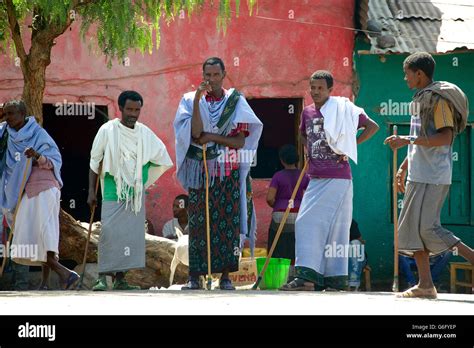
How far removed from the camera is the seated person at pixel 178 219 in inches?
579

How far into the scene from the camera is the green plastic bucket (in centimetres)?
1209

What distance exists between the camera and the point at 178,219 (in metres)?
14.8

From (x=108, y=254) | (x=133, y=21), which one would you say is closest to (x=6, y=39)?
(x=133, y=21)

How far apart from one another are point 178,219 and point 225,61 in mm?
2267

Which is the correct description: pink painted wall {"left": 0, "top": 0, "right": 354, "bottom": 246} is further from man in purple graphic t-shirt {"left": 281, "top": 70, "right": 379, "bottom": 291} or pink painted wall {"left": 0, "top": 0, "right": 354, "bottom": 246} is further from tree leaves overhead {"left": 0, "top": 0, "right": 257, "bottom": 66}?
man in purple graphic t-shirt {"left": 281, "top": 70, "right": 379, "bottom": 291}

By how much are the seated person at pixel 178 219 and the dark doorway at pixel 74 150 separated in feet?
5.95

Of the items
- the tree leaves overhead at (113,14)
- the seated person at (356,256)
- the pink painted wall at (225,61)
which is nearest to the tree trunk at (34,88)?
the tree leaves overhead at (113,14)

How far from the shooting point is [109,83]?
15.4 meters

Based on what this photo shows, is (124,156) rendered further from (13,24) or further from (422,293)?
(422,293)

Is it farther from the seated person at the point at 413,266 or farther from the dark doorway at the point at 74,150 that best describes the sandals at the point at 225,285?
the dark doorway at the point at 74,150

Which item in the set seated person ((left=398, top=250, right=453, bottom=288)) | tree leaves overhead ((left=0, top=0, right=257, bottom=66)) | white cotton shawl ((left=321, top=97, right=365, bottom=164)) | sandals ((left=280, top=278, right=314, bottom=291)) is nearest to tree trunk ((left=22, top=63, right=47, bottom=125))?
tree leaves overhead ((left=0, top=0, right=257, bottom=66))

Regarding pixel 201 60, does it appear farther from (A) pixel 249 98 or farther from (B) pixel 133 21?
(B) pixel 133 21

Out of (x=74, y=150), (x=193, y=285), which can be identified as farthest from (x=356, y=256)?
(x=74, y=150)

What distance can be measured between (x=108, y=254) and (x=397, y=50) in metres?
5.77
